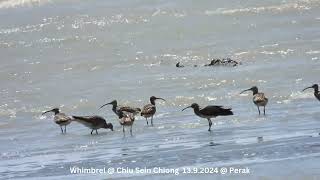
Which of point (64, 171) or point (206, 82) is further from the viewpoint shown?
point (206, 82)

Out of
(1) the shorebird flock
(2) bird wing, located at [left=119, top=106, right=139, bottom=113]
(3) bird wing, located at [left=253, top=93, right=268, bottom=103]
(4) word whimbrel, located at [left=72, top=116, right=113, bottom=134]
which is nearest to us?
(1) the shorebird flock

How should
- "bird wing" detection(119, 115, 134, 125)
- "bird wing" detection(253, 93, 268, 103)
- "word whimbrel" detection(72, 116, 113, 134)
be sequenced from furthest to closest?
"bird wing" detection(253, 93, 268, 103) → "word whimbrel" detection(72, 116, 113, 134) → "bird wing" detection(119, 115, 134, 125)

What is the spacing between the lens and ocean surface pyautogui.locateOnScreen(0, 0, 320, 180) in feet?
36.6

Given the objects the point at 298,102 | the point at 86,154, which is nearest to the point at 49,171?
the point at 86,154

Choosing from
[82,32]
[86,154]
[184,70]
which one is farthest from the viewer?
[82,32]

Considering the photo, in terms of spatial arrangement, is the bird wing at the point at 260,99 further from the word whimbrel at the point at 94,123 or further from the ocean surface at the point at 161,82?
the word whimbrel at the point at 94,123

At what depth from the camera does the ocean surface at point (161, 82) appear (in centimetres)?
1115

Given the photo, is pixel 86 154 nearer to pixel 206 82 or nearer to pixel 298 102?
pixel 298 102

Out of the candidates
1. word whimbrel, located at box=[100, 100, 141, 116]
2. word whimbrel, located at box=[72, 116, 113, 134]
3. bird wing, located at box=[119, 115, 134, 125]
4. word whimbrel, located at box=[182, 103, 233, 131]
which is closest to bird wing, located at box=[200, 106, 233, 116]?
word whimbrel, located at box=[182, 103, 233, 131]

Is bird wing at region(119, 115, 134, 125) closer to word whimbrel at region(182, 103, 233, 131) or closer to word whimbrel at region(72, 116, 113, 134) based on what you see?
word whimbrel at region(72, 116, 113, 134)

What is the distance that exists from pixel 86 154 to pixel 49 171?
Answer: 1.53 m

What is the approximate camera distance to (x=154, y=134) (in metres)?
13.9

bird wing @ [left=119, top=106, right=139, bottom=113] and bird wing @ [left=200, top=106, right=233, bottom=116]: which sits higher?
bird wing @ [left=119, top=106, right=139, bottom=113]

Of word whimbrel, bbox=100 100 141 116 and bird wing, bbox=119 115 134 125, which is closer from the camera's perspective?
bird wing, bbox=119 115 134 125
